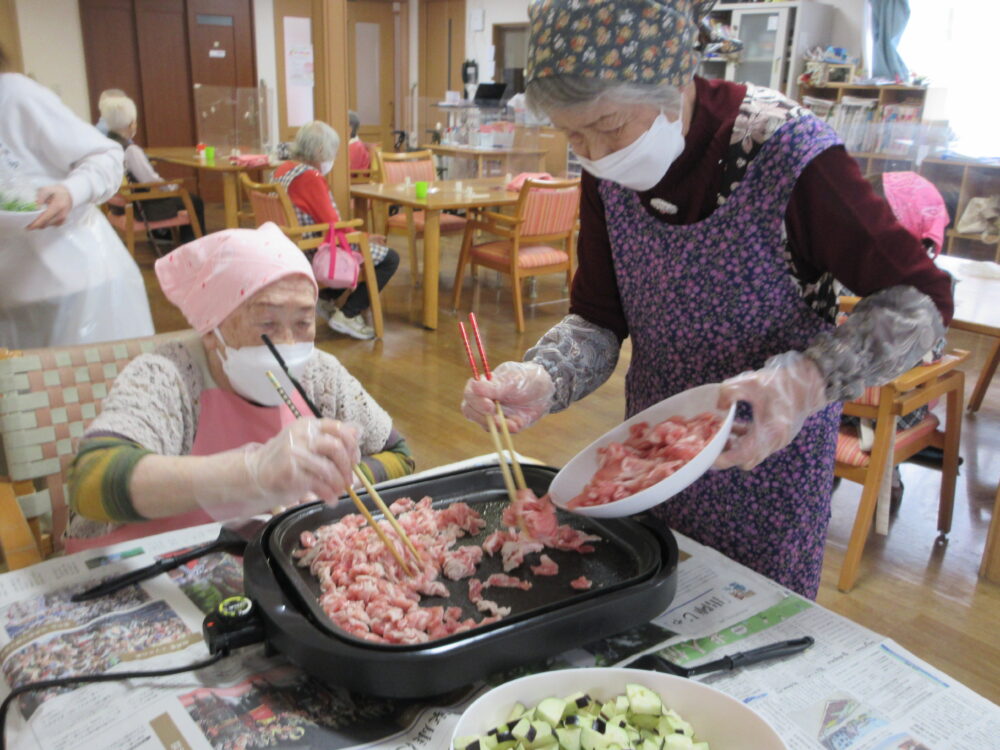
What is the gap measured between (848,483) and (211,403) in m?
2.69

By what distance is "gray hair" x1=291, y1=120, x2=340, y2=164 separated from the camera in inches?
189

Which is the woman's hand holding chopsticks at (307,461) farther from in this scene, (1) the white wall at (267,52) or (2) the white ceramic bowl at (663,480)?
(1) the white wall at (267,52)

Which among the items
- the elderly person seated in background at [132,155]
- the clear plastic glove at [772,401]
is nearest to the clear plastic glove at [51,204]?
the clear plastic glove at [772,401]

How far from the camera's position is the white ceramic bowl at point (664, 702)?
2.67ft

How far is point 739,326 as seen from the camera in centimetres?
125

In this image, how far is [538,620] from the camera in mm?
949

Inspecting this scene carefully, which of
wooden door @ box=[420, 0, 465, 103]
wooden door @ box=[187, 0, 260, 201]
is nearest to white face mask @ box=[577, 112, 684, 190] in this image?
wooden door @ box=[187, 0, 260, 201]

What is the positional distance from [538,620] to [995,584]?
235 cm

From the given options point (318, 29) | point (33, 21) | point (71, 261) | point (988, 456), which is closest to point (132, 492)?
point (71, 261)

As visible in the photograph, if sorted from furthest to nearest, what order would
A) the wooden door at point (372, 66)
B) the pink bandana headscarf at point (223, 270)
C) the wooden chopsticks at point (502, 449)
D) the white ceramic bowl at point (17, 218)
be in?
the wooden door at point (372, 66) < the white ceramic bowl at point (17, 218) < the pink bandana headscarf at point (223, 270) < the wooden chopsticks at point (502, 449)

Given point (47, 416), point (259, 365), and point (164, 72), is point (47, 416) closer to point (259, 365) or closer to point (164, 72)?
point (259, 365)

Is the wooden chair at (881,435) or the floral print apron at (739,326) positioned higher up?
the floral print apron at (739,326)

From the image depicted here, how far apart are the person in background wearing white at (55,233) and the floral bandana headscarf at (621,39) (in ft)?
5.40

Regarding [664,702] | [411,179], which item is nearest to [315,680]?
[664,702]
